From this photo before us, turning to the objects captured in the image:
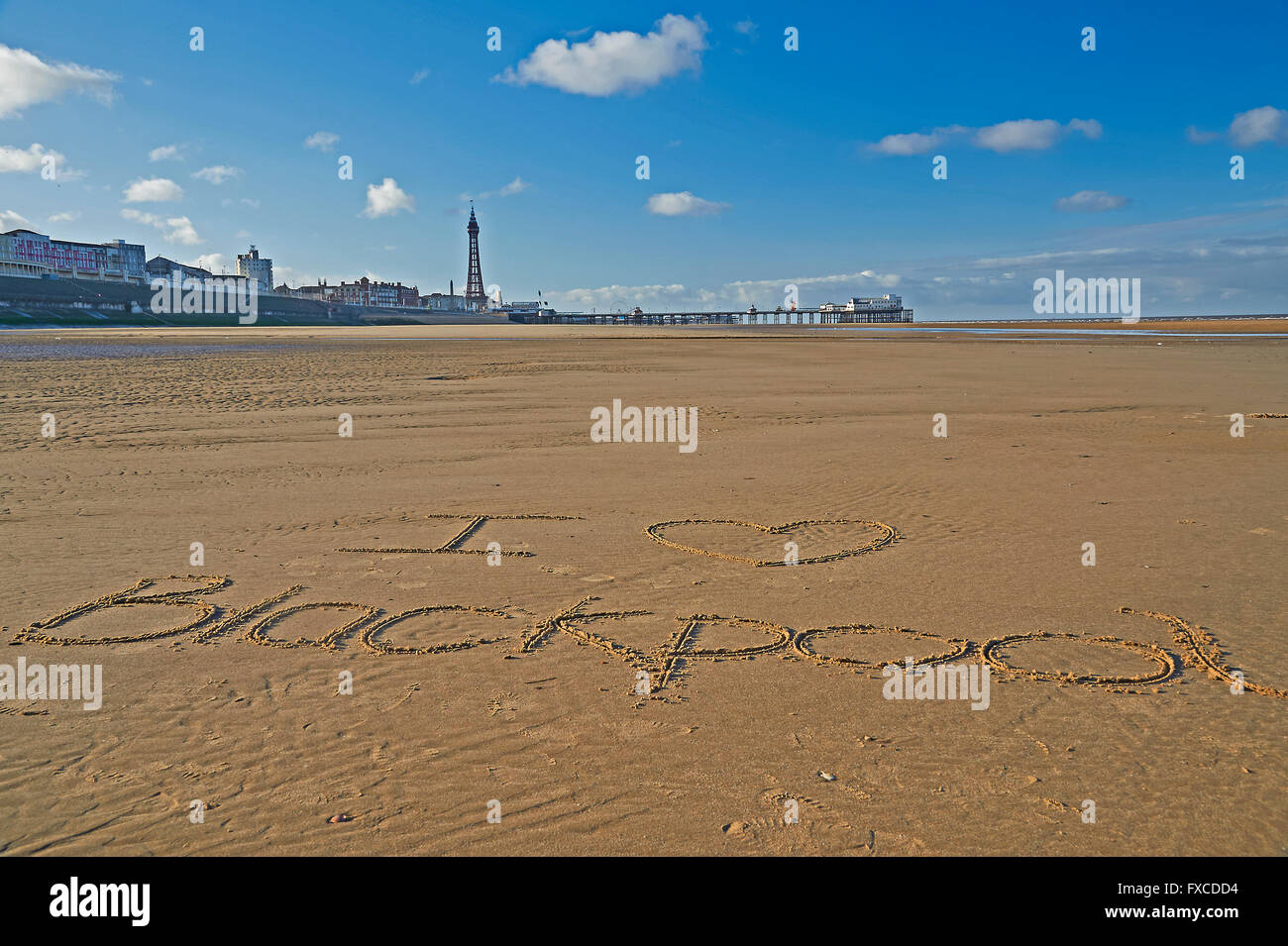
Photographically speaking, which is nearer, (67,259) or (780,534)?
(780,534)

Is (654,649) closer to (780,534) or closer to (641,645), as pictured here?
Result: (641,645)

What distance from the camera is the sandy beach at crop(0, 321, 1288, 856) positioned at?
337 centimetres

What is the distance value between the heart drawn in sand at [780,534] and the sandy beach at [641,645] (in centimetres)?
6

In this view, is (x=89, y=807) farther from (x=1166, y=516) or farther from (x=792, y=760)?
(x=1166, y=516)

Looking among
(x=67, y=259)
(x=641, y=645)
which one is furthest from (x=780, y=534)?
(x=67, y=259)

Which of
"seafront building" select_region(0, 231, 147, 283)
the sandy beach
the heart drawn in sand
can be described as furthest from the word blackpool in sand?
"seafront building" select_region(0, 231, 147, 283)

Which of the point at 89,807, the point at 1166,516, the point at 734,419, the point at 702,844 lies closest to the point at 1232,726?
the point at 702,844

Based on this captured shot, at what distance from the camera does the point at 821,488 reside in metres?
9.59

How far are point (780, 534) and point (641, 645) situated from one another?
2982mm

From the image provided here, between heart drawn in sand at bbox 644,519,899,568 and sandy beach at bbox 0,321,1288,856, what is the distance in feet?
0.19

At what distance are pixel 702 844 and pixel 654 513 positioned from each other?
17.6 feet

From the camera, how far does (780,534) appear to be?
773 centimetres

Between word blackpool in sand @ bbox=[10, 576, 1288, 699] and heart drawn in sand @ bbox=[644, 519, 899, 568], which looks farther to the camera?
heart drawn in sand @ bbox=[644, 519, 899, 568]

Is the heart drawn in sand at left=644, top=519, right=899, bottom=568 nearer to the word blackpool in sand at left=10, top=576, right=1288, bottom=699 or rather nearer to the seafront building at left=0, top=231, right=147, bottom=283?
the word blackpool in sand at left=10, top=576, right=1288, bottom=699
